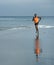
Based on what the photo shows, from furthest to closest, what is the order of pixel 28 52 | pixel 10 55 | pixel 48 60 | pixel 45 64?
pixel 28 52 < pixel 10 55 < pixel 48 60 < pixel 45 64

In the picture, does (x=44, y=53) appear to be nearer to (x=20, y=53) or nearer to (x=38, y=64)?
(x=20, y=53)

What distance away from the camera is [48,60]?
10039 millimetres

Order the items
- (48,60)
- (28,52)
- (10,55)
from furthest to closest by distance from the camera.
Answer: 1. (28,52)
2. (10,55)
3. (48,60)

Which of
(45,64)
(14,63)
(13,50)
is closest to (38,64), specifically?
(45,64)

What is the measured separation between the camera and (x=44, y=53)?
11617 millimetres

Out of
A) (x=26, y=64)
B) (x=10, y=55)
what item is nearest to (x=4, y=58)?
(x=10, y=55)

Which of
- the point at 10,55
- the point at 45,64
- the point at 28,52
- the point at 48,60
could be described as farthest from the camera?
the point at 28,52

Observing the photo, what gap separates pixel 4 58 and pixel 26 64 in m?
1.42

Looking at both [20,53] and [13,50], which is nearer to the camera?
[20,53]

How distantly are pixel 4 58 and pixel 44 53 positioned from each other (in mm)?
1814

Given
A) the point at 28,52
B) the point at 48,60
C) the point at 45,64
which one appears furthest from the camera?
the point at 28,52

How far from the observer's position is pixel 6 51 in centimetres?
1220

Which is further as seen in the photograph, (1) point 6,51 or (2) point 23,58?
(1) point 6,51

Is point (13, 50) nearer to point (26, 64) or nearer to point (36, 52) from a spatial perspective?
point (36, 52)
